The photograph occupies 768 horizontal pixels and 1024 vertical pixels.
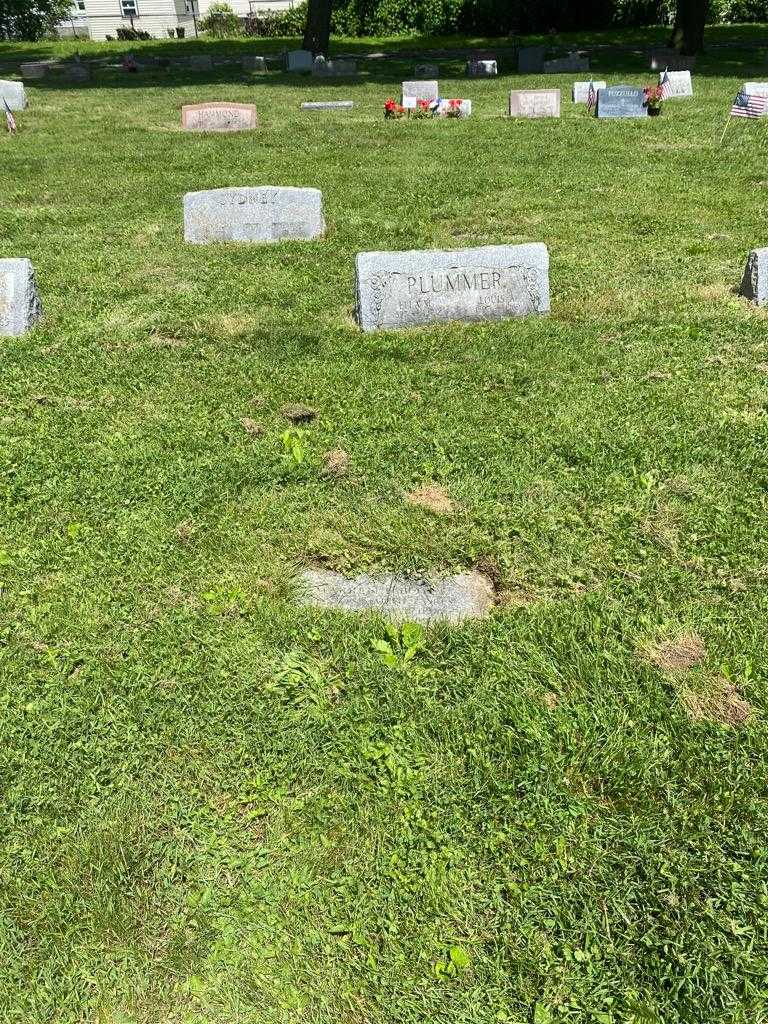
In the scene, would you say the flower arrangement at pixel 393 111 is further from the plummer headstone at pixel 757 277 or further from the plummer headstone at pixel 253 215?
the plummer headstone at pixel 757 277

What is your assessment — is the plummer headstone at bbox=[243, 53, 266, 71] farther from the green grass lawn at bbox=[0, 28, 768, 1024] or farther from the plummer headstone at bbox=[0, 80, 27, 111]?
the green grass lawn at bbox=[0, 28, 768, 1024]

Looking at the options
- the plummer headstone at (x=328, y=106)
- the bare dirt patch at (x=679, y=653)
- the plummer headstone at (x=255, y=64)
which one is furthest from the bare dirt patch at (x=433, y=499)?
the plummer headstone at (x=255, y=64)

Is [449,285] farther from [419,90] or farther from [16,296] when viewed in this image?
[419,90]

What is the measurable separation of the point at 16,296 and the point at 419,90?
15.8m

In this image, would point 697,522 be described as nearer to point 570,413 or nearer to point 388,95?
point 570,413

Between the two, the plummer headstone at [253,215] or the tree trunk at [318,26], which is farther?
the tree trunk at [318,26]

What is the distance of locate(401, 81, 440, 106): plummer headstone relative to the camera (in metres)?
18.5

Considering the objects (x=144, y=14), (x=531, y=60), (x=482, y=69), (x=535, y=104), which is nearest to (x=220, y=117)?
(x=535, y=104)

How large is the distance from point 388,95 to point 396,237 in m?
15.0

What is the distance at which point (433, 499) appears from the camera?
4.34 meters

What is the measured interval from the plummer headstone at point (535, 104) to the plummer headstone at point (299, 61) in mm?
12925

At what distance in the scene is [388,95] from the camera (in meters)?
20.9

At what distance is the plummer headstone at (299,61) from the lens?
85.5 feet

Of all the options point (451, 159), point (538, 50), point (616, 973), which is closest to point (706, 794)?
point (616, 973)
